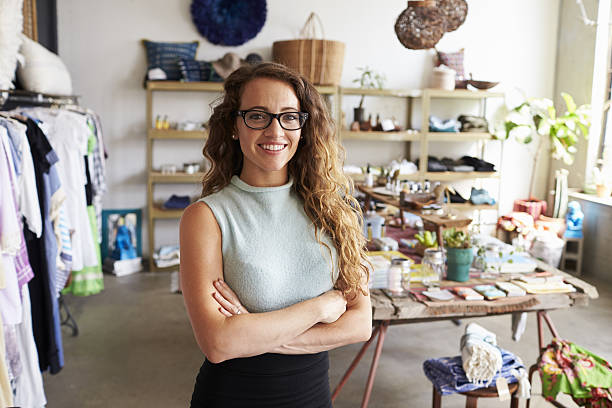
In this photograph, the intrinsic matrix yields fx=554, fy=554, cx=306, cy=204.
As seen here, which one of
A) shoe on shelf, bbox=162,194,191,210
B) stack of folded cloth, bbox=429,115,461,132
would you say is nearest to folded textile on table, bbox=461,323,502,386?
shoe on shelf, bbox=162,194,191,210

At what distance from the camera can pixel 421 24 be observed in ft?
10.4

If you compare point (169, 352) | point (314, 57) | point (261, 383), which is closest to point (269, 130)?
point (261, 383)

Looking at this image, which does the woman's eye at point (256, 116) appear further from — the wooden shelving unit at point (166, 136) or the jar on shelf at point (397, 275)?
the wooden shelving unit at point (166, 136)

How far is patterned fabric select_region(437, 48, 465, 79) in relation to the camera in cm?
644

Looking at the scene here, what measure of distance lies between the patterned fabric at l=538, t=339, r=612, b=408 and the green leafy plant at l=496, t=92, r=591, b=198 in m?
4.04

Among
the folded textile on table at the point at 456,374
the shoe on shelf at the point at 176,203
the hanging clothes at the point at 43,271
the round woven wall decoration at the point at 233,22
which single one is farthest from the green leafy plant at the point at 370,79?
the folded textile on table at the point at 456,374

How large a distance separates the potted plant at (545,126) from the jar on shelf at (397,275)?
3.97 m

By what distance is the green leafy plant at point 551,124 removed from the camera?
234 inches

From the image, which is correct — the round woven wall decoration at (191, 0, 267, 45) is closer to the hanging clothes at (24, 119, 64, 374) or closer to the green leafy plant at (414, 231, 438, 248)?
the hanging clothes at (24, 119, 64, 374)

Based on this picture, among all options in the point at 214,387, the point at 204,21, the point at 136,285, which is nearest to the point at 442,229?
the point at 214,387

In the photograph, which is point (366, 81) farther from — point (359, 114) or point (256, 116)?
point (256, 116)

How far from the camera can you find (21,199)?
2.69 meters

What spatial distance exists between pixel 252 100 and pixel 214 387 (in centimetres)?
76

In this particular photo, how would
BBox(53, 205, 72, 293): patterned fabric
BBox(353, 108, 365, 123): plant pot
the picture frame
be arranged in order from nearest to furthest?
BBox(53, 205, 72, 293): patterned fabric → the picture frame → BBox(353, 108, 365, 123): plant pot
